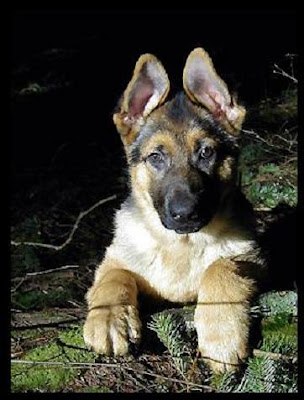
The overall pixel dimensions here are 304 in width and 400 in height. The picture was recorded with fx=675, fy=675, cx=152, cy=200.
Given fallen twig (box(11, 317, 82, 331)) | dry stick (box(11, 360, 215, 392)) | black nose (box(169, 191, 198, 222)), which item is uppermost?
black nose (box(169, 191, 198, 222))

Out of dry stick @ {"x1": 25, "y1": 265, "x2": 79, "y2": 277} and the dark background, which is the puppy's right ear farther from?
the dark background

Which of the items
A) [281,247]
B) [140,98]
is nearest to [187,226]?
[140,98]

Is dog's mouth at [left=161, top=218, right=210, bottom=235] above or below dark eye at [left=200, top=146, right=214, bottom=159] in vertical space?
below

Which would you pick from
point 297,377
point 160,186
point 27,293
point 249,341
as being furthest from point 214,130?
point 27,293

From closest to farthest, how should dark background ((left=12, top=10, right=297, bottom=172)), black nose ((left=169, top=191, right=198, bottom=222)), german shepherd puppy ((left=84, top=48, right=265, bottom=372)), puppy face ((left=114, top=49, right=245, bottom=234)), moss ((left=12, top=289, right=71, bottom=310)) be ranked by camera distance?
german shepherd puppy ((left=84, top=48, right=265, bottom=372)) → black nose ((left=169, top=191, right=198, bottom=222)) → puppy face ((left=114, top=49, right=245, bottom=234)) → moss ((left=12, top=289, right=71, bottom=310)) → dark background ((left=12, top=10, right=297, bottom=172))

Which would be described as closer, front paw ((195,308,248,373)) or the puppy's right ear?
front paw ((195,308,248,373))

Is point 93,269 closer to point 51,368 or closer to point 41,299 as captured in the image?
point 41,299

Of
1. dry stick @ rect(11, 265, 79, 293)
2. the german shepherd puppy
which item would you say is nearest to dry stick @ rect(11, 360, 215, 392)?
the german shepherd puppy

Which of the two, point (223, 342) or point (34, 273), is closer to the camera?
point (223, 342)
